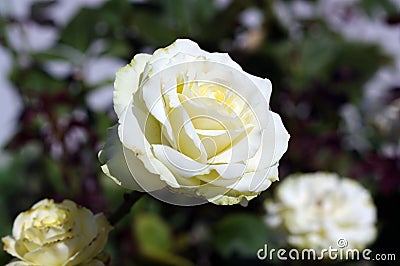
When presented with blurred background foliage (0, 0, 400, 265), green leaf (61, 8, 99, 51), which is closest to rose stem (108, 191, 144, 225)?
blurred background foliage (0, 0, 400, 265)

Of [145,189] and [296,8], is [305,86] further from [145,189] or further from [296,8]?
[145,189]

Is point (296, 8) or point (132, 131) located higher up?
point (132, 131)

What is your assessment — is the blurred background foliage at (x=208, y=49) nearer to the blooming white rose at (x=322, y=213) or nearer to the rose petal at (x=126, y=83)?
the blooming white rose at (x=322, y=213)

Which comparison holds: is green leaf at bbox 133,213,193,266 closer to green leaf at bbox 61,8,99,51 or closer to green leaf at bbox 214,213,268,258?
green leaf at bbox 214,213,268,258

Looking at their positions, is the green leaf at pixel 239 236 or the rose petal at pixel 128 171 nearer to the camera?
the rose petal at pixel 128 171

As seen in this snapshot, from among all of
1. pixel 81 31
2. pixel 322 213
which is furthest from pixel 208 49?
pixel 322 213

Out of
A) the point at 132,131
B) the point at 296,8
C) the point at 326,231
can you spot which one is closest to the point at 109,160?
the point at 132,131

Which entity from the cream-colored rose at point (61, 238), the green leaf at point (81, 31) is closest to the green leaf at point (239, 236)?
the green leaf at point (81, 31)
